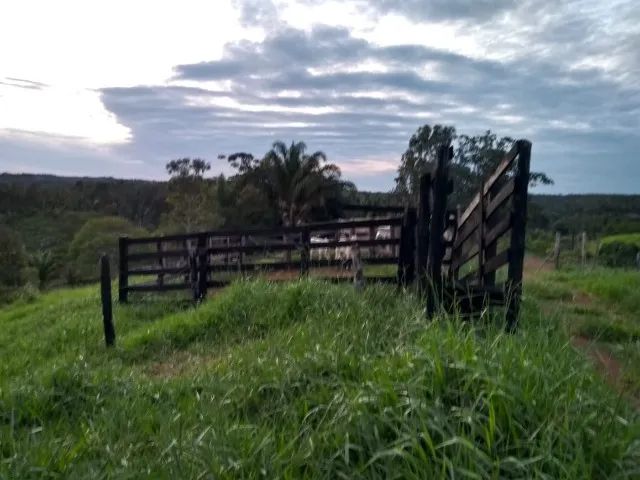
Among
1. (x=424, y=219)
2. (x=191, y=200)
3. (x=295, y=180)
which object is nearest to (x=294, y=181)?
(x=295, y=180)

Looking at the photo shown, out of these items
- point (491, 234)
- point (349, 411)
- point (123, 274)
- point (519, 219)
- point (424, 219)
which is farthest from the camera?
point (123, 274)

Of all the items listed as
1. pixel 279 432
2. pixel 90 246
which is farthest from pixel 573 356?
pixel 90 246

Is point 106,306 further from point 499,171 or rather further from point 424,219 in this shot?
point 499,171

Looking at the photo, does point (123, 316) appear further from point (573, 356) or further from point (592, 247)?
point (592, 247)

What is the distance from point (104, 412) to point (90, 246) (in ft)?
127

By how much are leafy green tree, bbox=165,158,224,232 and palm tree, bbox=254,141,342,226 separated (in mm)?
4335

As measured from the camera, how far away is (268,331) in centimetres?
834

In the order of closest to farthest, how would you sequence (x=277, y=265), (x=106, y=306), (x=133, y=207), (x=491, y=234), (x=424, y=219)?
(x=491, y=234) → (x=424, y=219) → (x=106, y=306) → (x=277, y=265) → (x=133, y=207)

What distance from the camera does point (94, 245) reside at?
137 feet

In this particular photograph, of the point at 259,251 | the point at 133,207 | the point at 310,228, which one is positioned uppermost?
the point at 310,228

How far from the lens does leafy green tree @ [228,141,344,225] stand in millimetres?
33625

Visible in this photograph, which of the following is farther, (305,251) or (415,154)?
(415,154)

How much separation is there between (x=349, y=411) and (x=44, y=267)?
38.1m

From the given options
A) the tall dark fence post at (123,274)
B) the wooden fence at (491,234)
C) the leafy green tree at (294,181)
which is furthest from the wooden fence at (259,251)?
the leafy green tree at (294,181)
